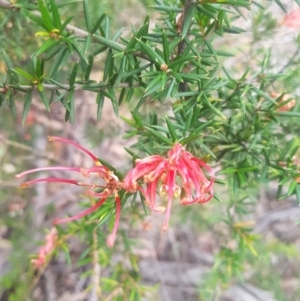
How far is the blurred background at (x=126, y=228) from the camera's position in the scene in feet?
3.85

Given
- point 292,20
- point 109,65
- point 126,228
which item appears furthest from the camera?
point 126,228

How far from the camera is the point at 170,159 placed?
1.86 feet

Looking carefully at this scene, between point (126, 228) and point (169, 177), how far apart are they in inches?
43.0

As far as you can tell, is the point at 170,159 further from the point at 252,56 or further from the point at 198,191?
the point at 252,56

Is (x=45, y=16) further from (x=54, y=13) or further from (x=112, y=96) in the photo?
(x=112, y=96)

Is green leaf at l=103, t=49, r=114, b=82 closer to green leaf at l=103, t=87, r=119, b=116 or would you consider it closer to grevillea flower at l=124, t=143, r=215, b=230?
green leaf at l=103, t=87, r=119, b=116

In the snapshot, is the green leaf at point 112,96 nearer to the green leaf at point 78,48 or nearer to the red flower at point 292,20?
the green leaf at point 78,48

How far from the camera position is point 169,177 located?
57 centimetres

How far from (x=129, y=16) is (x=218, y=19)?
990mm

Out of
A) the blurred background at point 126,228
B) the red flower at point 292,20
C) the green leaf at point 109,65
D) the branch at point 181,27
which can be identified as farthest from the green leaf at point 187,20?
the red flower at point 292,20

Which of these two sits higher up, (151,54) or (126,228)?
(151,54)

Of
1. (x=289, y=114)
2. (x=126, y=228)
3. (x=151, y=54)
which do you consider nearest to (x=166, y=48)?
(x=151, y=54)

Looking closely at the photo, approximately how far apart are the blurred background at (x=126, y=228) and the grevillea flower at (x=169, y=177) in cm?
49

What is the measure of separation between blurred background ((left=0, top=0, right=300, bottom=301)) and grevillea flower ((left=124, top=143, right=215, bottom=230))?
485 millimetres
